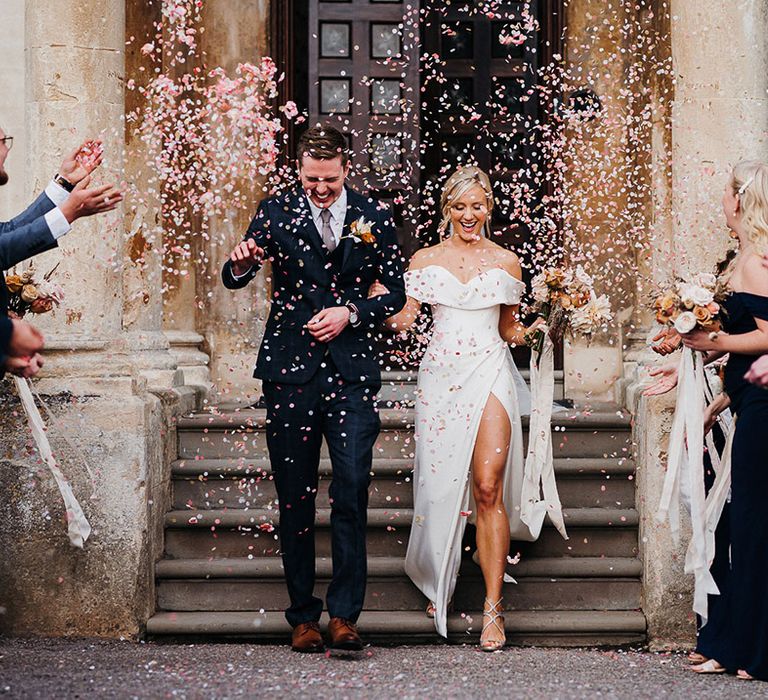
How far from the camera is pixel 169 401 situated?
7.24 m

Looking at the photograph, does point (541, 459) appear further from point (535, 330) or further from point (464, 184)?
point (464, 184)

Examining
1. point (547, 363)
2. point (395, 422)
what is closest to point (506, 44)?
point (395, 422)

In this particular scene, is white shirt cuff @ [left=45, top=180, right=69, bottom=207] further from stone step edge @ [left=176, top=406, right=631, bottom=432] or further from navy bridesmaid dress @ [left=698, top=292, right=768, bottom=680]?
navy bridesmaid dress @ [left=698, top=292, right=768, bottom=680]

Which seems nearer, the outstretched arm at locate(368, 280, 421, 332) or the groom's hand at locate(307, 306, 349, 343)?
the groom's hand at locate(307, 306, 349, 343)

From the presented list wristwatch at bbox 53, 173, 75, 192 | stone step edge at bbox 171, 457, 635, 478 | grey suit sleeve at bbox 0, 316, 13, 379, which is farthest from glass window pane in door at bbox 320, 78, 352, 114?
grey suit sleeve at bbox 0, 316, 13, 379

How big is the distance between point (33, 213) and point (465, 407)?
2304mm

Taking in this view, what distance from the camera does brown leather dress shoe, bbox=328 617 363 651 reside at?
18.5 feet

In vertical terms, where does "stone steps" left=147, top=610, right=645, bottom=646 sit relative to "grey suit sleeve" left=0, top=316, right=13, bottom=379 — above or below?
below

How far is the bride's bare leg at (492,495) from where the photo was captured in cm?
614

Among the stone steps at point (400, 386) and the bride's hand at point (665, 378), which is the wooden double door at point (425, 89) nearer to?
the stone steps at point (400, 386)

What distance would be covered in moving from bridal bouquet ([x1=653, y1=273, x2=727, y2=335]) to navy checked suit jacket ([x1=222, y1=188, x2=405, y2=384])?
1.24 metres

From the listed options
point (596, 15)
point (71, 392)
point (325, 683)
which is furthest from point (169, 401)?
point (596, 15)

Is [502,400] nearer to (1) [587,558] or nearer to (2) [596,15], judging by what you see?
(1) [587,558]

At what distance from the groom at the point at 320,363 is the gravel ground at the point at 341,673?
28 cm
